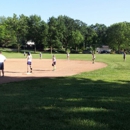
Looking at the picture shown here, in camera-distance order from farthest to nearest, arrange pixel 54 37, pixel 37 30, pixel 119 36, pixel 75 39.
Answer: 1. pixel 119 36
2. pixel 75 39
3. pixel 37 30
4. pixel 54 37

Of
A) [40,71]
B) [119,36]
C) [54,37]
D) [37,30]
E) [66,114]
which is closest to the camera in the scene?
[66,114]

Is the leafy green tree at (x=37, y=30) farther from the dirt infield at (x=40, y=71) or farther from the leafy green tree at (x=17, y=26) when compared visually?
the dirt infield at (x=40, y=71)

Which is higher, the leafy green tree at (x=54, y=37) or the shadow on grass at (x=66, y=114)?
the leafy green tree at (x=54, y=37)

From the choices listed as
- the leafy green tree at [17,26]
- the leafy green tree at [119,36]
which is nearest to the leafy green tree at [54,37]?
the leafy green tree at [17,26]

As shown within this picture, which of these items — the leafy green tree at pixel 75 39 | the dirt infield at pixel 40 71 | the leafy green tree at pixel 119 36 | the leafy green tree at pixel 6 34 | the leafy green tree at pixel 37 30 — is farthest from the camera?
the leafy green tree at pixel 119 36

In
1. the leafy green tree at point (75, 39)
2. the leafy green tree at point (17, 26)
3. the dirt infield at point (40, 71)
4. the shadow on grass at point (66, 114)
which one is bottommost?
the dirt infield at point (40, 71)

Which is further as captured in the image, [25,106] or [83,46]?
[83,46]

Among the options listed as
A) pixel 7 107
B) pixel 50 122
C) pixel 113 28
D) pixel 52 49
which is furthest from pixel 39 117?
pixel 113 28

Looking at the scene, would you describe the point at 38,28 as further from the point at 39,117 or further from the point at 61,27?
the point at 39,117

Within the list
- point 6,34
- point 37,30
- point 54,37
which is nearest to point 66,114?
point 6,34

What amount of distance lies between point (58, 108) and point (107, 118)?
5.00 ft

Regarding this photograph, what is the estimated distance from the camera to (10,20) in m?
95.9

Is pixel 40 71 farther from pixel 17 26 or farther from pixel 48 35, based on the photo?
pixel 48 35

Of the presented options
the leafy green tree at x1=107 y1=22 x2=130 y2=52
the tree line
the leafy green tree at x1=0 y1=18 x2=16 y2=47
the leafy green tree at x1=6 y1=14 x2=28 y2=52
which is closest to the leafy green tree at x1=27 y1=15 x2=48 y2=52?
the tree line
